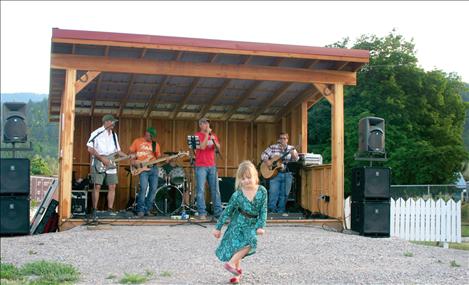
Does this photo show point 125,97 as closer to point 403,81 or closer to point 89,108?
point 89,108

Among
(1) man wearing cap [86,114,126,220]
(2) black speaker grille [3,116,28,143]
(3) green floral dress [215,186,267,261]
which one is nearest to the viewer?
(3) green floral dress [215,186,267,261]

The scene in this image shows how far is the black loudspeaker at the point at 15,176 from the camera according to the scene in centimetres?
1009

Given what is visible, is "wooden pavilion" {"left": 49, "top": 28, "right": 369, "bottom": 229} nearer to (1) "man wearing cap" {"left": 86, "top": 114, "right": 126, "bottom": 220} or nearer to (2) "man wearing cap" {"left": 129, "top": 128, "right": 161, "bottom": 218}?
(1) "man wearing cap" {"left": 86, "top": 114, "right": 126, "bottom": 220}

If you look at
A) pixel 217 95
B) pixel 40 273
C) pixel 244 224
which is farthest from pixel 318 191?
pixel 40 273

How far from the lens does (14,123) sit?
1056 centimetres

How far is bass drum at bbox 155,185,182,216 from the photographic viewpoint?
1342 centimetres

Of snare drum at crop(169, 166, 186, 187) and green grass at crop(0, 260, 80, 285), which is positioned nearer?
green grass at crop(0, 260, 80, 285)

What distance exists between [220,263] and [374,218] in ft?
13.3

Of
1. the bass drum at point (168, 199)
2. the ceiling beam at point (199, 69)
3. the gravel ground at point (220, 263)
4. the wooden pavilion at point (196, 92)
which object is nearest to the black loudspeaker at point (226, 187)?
the wooden pavilion at point (196, 92)

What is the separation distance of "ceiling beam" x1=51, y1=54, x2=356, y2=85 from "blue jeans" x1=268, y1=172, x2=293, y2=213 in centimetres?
197

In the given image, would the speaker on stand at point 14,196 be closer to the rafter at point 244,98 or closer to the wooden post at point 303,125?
the rafter at point 244,98

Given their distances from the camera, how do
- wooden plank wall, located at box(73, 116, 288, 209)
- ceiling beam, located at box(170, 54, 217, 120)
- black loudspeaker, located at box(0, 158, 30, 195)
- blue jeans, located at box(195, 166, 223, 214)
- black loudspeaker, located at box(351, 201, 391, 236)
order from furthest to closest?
wooden plank wall, located at box(73, 116, 288, 209), ceiling beam, located at box(170, 54, 217, 120), blue jeans, located at box(195, 166, 223, 214), black loudspeaker, located at box(351, 201, 391, 236), black loudspeaker, located at box(0, 158, 30, 195)

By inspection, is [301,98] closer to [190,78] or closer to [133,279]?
[190,78]

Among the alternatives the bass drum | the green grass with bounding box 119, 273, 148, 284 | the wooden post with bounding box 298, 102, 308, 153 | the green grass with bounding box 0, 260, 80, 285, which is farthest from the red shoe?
the wooden post with bounding box 298, 102, 308, 153
